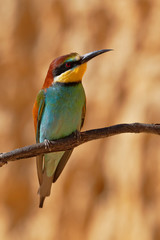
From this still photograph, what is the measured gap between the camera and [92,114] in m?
3.89

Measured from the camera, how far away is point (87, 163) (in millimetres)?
3857

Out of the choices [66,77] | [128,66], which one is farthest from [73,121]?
[128,66]

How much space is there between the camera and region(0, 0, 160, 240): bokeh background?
3561mm

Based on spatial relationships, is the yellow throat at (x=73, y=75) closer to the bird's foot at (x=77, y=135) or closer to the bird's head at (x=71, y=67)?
the bird's head at (x=71, y=67)

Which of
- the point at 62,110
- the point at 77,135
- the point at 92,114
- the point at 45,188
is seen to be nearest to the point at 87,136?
the point at 77,135

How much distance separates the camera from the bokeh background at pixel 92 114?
356 centimetres

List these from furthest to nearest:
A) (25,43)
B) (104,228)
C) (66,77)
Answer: (25,43)
(104,228)
(66,77)

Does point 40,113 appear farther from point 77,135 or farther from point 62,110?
point 77,135

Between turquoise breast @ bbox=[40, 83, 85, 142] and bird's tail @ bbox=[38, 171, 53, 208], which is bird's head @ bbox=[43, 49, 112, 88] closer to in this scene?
turquoise breast @ bbox=[40, 83, 85, 142]

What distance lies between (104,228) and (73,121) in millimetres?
1881

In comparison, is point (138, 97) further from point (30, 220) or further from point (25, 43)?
point (30, 220)

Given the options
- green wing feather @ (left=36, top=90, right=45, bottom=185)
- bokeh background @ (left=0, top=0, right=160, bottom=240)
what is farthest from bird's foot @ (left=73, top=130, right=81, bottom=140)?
bokeh background @ (left=0, top=0, right=160, bottom=240)

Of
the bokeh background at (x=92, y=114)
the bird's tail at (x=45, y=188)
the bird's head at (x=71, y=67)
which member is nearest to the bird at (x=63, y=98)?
the bird's head at (x=71, y=67)

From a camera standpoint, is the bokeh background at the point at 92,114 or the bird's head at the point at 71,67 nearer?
the bird's head at the point at 71,67
